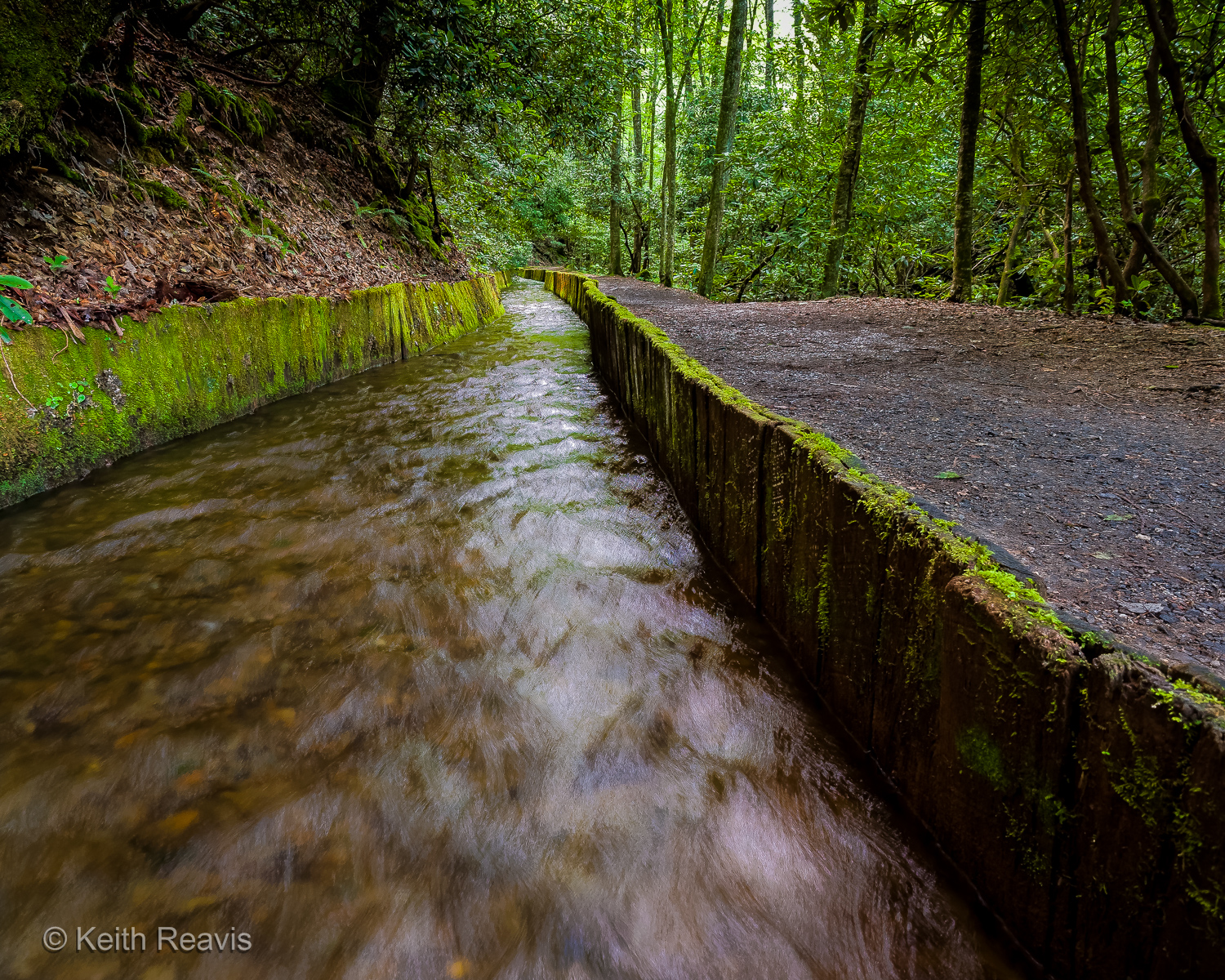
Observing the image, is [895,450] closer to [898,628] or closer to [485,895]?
[898,628]

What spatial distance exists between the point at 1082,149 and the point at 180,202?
24.8 ft

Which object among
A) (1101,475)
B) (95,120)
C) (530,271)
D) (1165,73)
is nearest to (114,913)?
(1101,475)

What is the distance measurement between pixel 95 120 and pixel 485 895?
236 inches

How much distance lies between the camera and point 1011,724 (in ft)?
3.89

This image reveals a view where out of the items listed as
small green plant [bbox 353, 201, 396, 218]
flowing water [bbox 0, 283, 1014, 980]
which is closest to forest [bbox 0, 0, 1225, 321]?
small green plant [bbox 353, 201, 396, 218]

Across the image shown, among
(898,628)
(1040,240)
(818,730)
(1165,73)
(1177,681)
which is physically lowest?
(818,730)

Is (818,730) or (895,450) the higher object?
(895,450)

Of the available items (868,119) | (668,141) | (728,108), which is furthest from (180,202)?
(668,141)

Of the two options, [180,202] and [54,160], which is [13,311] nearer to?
[54,160]

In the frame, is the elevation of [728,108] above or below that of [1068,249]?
above

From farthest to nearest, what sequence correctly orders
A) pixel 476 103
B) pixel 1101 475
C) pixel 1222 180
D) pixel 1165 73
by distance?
pixel 476 103
pixel 1222 180
pixel 1165 73
pixel 1101 475

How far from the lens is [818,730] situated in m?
1.99

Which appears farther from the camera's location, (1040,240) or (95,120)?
(1040,240)

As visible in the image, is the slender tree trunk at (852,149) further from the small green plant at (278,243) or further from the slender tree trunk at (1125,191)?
the small green plant at (278,243)
